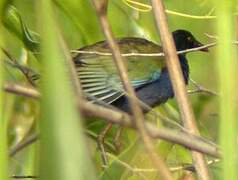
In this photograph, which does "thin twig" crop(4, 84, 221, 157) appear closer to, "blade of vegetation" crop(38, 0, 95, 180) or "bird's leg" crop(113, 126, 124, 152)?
"blade of vegetation" crop(38, 0, 95, 180)

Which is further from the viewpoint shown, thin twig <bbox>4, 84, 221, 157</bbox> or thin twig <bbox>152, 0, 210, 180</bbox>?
thin twig <bbox>152, 0, 210, 180</bbox>

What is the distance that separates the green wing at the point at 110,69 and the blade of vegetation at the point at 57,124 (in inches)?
37.5

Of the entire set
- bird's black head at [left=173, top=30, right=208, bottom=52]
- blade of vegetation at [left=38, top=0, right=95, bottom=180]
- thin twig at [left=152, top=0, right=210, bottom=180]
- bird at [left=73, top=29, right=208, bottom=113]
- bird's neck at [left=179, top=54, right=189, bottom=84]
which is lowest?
blade of vegetation at [left=38, top=0, right=95, bottom=180]

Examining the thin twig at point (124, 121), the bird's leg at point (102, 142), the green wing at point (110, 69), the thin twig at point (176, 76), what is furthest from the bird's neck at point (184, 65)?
the thin twig at point (124, 121)

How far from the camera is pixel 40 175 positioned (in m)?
0.28

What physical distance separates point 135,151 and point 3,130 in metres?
0.70

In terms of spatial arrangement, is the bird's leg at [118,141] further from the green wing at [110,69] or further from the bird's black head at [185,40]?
the bird's black head at [185,40]

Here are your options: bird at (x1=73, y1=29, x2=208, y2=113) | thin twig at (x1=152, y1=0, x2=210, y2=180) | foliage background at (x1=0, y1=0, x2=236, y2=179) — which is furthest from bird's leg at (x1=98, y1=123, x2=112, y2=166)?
thin twig at (x1=152, y1=0, x2=210, y2=180)

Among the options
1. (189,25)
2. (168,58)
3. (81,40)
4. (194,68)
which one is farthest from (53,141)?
(194,68)

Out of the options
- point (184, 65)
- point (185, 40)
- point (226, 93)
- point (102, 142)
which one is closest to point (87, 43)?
point (102, 142)

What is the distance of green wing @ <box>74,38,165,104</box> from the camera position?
1.40 meters

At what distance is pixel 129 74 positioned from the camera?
1576 mm

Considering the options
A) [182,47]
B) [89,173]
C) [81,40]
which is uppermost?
[182,47]

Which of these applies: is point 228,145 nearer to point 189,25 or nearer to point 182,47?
point 189,25
